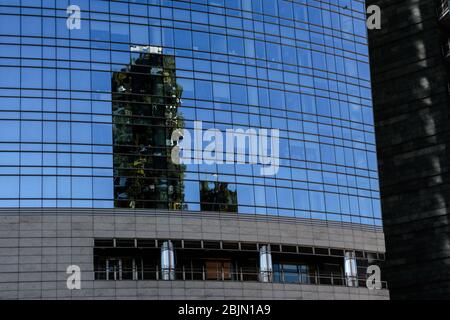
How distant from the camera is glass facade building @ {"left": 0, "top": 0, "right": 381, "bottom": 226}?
60594 millimetres

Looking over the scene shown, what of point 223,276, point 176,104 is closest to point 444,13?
point 176,104

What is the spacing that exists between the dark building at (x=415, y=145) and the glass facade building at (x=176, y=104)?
8.76 feet

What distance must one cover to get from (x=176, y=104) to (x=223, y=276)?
14.5 m

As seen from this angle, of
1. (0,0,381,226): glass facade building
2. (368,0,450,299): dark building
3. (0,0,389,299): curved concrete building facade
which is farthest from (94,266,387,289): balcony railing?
(0,0,381,226): glass facade building

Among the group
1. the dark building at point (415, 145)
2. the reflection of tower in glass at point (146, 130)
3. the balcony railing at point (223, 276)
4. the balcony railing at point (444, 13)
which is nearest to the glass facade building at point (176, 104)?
the reflection of tower in glass at point (146, 130)

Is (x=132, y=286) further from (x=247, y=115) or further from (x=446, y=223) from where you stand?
(x=446, y=223)

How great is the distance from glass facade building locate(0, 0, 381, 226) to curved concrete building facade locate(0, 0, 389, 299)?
4.5 inches

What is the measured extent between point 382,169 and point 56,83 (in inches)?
1260

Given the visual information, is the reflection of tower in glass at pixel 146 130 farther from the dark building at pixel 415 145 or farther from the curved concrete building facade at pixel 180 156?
the dark building at pixel 415 145

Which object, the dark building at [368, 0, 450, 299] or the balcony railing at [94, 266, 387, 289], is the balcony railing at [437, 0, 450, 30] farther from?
the balcony railing at [94, 266, 387, 289]

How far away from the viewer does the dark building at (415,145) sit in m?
69.7

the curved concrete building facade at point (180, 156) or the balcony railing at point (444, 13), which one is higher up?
the balcony railing at point (444, 13)
